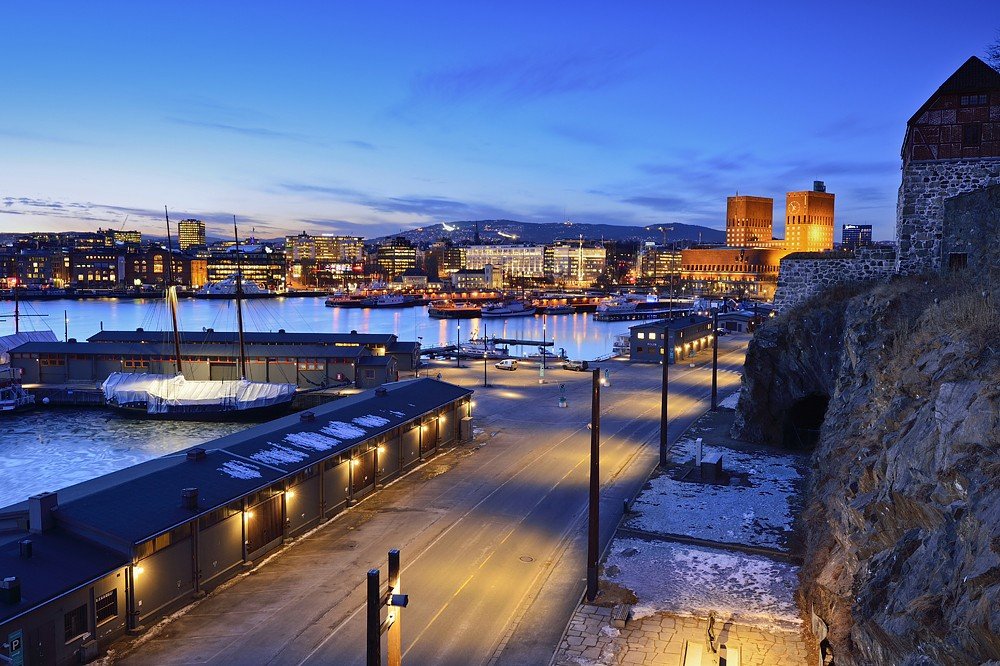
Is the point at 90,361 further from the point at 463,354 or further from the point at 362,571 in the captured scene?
the point at 362,571

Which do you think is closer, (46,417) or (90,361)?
A: (46,417)

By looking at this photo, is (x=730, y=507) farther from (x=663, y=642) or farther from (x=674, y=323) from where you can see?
(x=674, y=323)

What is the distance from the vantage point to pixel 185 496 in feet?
55.5

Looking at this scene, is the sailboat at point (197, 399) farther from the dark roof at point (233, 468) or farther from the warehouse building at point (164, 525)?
the warehouse building at point (164, 525)

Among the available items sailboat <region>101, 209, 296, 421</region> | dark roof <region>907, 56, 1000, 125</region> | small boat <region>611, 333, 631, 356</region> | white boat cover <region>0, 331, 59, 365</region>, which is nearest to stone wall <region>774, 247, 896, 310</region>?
dark roof <region>907, 56, 1000, 125</region>

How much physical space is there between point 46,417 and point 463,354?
125ft

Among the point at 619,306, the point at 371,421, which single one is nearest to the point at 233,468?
the point at 371,421

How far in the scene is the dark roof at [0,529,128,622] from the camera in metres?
13.1

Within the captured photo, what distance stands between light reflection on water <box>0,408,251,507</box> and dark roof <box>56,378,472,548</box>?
1553 centimetres

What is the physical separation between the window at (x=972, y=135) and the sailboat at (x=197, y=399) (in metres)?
41.6

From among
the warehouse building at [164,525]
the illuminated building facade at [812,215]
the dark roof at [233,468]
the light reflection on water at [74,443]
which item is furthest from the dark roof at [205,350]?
the illuminated building facade at [812,215]

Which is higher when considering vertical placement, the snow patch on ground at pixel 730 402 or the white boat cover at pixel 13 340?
the white boat cover at pixel 13 340

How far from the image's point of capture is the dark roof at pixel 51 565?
1313 cm

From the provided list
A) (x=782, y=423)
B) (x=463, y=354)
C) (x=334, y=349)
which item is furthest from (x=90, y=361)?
(x=782, y=423)
